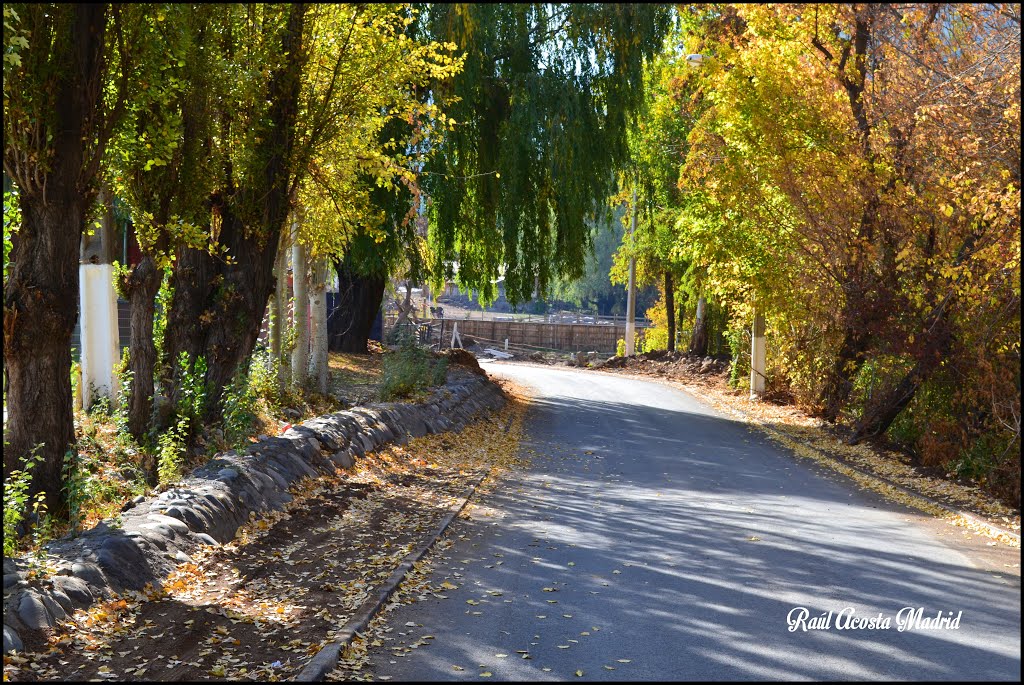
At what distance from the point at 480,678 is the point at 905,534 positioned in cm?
571

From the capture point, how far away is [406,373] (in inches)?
699

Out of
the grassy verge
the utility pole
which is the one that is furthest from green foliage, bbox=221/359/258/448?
the utility pole

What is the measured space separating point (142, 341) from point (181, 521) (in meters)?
5.44

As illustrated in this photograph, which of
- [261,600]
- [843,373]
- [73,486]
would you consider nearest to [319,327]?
[73,486]

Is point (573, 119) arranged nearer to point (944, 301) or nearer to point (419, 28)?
point (419, 28)

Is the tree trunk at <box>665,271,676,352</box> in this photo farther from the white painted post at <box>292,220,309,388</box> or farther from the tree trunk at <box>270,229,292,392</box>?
the white painted post at <box>292,220,309,388</box>

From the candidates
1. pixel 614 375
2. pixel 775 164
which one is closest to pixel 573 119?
pixel 775 164

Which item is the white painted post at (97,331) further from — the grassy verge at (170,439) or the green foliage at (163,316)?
the green foliage at (163,316)

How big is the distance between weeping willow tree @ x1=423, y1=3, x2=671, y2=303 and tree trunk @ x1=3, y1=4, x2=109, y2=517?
10273 millimetres

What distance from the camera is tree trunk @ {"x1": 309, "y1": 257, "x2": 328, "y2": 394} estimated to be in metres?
17.3

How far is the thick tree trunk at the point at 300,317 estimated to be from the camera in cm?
1678

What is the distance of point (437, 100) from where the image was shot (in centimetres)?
1780
